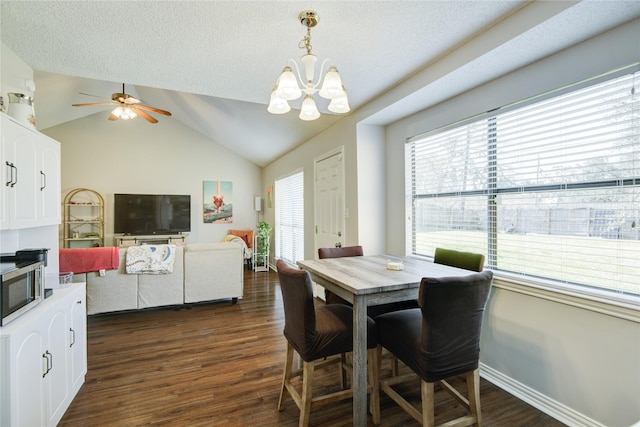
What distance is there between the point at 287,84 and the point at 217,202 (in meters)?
6.03

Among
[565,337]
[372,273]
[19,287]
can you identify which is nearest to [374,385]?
[372,273]

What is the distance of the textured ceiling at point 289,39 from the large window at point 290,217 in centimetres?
257

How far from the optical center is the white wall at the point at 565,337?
5.13 feet

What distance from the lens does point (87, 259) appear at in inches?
132

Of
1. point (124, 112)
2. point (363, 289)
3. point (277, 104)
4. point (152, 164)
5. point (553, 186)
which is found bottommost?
point (363, 289)

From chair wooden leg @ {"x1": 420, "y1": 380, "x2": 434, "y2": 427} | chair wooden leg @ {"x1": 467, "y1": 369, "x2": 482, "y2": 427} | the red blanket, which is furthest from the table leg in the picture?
the red blanket

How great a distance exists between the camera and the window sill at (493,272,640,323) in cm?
154

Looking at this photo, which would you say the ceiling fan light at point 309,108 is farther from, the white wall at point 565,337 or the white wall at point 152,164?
the white wall at point 152,164

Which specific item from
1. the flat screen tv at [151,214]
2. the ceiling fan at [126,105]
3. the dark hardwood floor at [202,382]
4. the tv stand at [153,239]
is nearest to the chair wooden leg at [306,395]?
the dark hardwood floor at [202,382]

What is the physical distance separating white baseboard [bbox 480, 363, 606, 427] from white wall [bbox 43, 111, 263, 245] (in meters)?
6.22

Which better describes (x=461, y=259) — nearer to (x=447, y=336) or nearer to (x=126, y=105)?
(x=447, y=336)

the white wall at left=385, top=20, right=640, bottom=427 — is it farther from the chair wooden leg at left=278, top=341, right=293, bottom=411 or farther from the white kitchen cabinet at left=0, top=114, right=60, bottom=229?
the white kitchen cabinet at left=0, top=114, right=60, bottom=229

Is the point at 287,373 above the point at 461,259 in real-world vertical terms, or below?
below

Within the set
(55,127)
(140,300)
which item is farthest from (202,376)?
(55,127)
